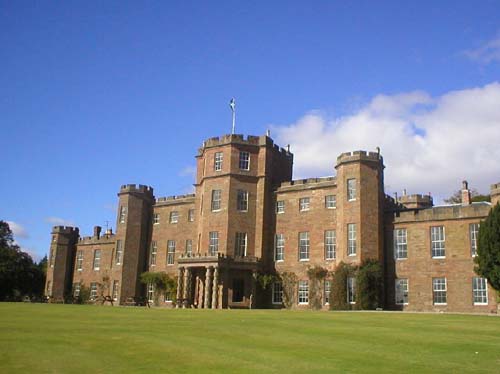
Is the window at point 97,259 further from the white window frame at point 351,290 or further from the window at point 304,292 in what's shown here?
the white window frame at point 351,290

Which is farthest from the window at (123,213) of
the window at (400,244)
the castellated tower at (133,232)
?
the window at (400,244)

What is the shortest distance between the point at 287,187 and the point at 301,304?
30.6ft

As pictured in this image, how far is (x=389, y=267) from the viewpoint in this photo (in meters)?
40.2

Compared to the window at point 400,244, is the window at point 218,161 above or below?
above

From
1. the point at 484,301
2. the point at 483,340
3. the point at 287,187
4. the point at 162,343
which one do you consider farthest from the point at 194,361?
the point at 287,187

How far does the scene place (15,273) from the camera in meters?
63.2

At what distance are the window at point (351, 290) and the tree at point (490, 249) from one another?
9.20 metres

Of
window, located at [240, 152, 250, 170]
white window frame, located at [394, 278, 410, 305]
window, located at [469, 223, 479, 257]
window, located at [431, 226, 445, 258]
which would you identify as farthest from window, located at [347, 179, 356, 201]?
window, located at [240, 152, 250, 170]

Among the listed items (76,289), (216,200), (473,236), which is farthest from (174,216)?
(473,236)

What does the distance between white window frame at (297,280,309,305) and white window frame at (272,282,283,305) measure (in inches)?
61.8

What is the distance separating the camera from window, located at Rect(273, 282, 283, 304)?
144 ft

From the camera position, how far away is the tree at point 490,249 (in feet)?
101

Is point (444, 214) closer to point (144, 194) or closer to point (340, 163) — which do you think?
point (340, 163)

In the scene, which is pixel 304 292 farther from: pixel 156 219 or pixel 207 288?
pixel 156 219
